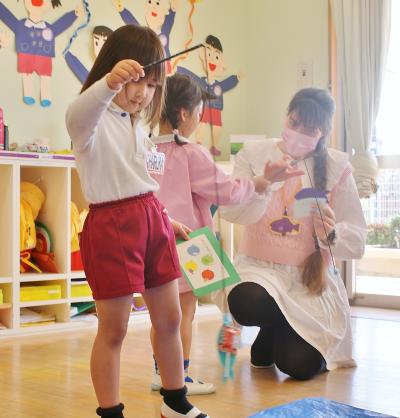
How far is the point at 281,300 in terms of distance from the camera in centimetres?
197

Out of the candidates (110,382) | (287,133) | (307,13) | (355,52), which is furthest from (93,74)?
(307,13)

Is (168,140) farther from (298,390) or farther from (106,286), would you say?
(298,390)

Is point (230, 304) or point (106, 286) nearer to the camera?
point (106, 286)

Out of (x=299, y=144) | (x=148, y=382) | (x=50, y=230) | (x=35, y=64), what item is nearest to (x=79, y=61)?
(x=35, y=64)

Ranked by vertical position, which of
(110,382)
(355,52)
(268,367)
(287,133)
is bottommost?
(268,367)

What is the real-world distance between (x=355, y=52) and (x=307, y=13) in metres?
0.41

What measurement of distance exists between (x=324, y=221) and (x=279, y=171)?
32 cm

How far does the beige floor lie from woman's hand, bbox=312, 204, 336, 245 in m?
0.39

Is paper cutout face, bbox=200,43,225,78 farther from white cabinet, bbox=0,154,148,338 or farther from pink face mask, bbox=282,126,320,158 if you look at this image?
pink face mask, bbox=282,126,320,158

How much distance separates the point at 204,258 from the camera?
1.57 m

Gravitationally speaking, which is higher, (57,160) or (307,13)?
(307,13)

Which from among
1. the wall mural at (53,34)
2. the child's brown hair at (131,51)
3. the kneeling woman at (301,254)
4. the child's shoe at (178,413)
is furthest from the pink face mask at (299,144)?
the wall mural at (53,34)

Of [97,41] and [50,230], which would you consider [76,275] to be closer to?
[50,230]

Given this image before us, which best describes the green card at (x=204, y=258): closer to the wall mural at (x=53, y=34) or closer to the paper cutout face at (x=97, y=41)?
the wall mural at (x=53, y=34)
